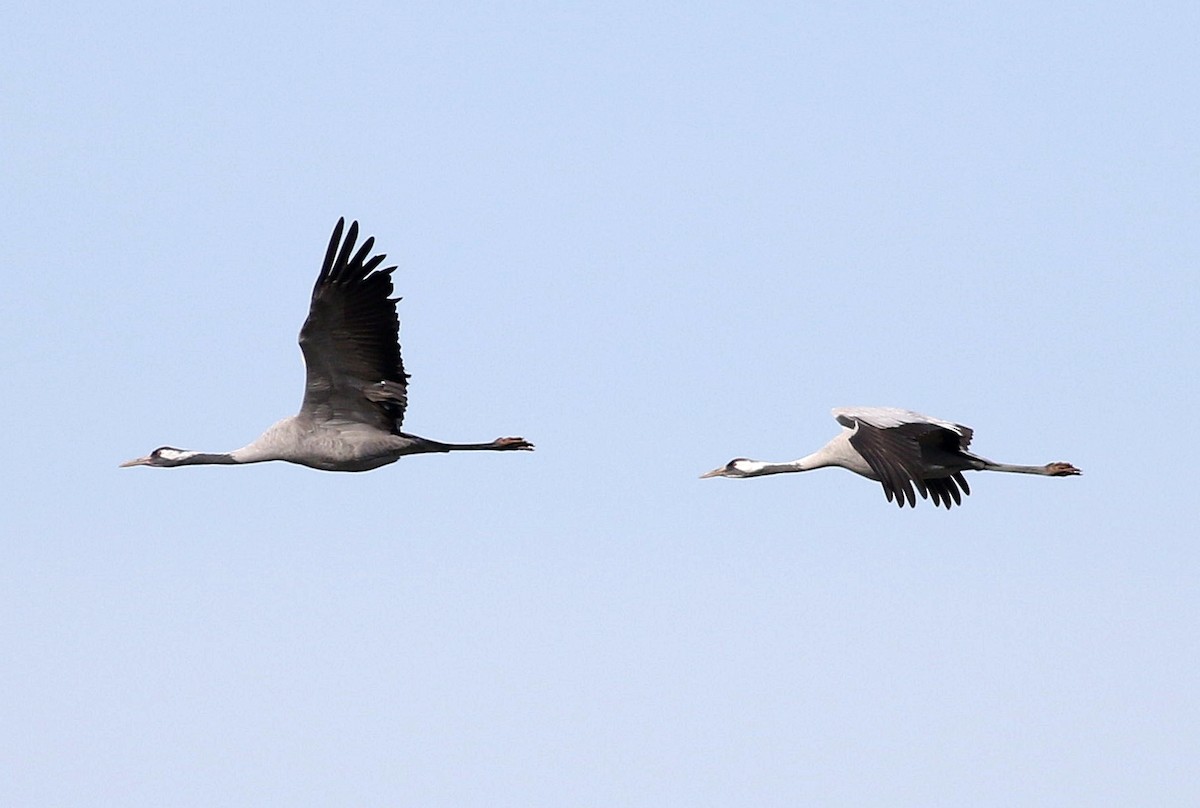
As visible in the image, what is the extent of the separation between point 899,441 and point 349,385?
13.6 ft

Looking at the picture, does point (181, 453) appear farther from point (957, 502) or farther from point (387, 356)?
point (957, 502)

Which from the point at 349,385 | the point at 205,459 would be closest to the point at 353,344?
the point at 349,385

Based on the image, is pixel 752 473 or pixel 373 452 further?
pixel 752 473

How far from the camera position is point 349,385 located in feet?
53.1

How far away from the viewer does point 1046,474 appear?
61.8 feet

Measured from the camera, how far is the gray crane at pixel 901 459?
1588 centimetres

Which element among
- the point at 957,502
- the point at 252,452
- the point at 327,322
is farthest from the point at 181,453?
the point at 957,502

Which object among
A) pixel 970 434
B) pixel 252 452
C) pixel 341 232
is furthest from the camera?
pixel 970 434

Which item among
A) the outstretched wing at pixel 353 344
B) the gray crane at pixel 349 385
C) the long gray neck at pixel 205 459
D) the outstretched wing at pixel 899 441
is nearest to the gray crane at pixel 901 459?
the outstretched wing at pixel 899 441

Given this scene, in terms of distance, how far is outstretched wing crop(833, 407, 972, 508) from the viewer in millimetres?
15766

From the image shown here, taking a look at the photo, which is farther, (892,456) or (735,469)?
(735,469)

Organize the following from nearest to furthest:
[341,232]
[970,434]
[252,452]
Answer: [341,232], [252,452], [970,434]

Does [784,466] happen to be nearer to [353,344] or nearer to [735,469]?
[735,469]

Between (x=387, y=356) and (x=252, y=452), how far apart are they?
1480 millimetres
